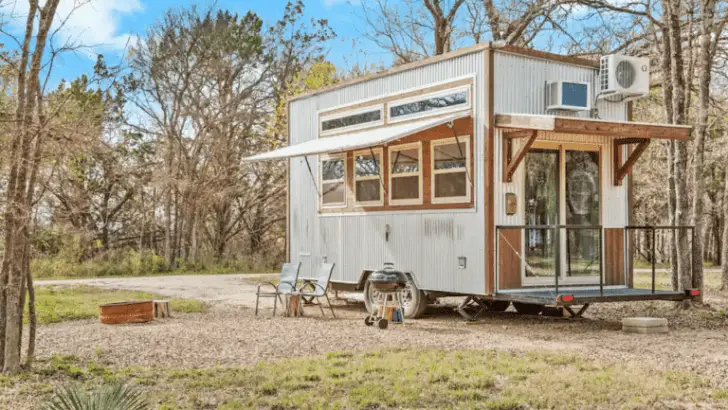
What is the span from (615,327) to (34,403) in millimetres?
7336

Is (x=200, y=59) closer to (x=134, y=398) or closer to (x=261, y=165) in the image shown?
(x=261, y=165)

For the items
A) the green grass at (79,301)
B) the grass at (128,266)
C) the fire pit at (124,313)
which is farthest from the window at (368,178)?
the grass at (128,266)

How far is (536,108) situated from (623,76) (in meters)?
1.36

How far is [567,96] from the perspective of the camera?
10.9 metres

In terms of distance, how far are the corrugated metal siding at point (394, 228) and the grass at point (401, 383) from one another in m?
3.18

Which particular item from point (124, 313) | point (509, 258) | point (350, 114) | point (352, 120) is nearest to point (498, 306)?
point (509, 258)

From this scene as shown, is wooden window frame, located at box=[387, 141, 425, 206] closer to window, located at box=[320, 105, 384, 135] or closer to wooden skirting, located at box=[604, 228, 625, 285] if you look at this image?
window, located at box=[320, 105, 384, 135]

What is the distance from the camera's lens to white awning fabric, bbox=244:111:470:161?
10664 millimetres

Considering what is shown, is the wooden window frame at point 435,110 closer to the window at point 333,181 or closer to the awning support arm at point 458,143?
the awning support arm at point 458,143

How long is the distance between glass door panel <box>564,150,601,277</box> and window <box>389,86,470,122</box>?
5.37 ft

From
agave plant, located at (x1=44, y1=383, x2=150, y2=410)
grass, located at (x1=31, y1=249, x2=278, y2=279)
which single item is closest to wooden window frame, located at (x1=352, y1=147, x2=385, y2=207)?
agave plant, located at (x1=44, y1=383, x2=150, y2=410)

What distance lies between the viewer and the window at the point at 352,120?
12531 mm

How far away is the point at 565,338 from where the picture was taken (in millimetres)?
9430

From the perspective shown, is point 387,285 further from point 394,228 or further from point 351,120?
point 351,120
